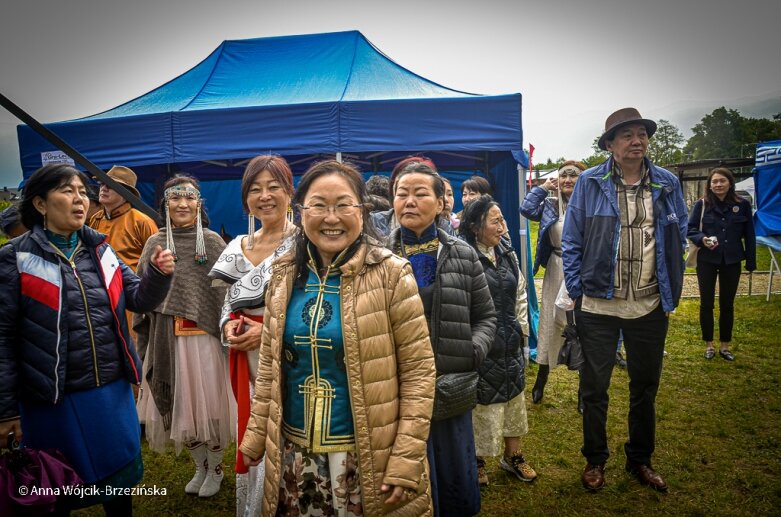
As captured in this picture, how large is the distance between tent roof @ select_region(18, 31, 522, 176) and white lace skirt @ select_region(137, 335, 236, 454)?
3.09m

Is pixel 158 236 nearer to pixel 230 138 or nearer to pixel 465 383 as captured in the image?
pixel 465 383

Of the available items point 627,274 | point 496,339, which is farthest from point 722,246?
point 496,339

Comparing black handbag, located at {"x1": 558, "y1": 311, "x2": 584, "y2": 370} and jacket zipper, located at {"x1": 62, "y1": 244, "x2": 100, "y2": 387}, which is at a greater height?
jacket zipper, located at {"x1": 62, "y1": 244, "x2": 100, "y2": 387}

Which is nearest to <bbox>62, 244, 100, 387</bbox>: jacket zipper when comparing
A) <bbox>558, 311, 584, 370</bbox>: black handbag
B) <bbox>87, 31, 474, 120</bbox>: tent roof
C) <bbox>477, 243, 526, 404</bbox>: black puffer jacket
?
<bbox>477, 243, 526, 404</bbox>: black puffer jacket

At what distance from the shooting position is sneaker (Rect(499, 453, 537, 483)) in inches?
122

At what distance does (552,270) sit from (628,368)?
1649 millimetres

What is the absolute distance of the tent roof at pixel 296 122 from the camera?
17.3ft

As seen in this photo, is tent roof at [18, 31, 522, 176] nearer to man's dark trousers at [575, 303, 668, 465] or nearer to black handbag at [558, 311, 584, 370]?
black handbag at [558, 311, 584, 370]

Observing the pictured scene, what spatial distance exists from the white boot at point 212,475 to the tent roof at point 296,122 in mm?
3520

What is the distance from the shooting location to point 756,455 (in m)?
3.34

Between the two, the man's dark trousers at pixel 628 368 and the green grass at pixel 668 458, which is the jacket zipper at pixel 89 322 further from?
the man's dark trousers at pixel 628 368

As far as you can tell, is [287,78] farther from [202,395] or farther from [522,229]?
[202,395]

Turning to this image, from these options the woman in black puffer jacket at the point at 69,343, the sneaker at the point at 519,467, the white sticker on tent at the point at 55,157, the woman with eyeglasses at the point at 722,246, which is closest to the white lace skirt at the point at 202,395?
the woman in black puffer jacket at the point at 69,343

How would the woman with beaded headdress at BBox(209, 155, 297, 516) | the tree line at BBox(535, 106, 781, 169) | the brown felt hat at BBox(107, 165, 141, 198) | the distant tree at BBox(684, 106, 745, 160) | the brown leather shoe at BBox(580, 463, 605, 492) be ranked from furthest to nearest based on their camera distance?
the distant tree at BBox(684, 106, 745, 160)
the tree line at BBox(535, 106, 781, 169)
the brown felt hat at BBox(107, 165, 141, 198)
the brown leather shoe at BBox(580, 463, 605, 492)
the woman with beaded headdress at BBox(209, 155, 297, 516)
